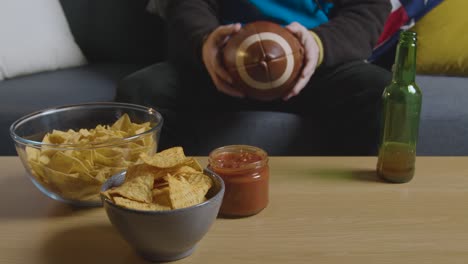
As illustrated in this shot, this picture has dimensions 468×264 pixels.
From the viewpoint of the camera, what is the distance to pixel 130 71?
5.69 feet

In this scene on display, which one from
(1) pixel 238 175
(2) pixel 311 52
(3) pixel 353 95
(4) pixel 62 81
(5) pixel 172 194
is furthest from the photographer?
(4) pixel 62 81

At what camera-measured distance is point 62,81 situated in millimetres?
1621

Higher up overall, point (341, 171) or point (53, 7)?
point (53, 7)

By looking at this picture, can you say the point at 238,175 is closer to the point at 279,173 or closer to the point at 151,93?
the point at 279,173

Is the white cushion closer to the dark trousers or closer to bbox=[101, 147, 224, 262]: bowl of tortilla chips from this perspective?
the dark trousers

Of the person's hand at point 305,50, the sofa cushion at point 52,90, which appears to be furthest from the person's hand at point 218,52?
the sofa cushion at point 52,90

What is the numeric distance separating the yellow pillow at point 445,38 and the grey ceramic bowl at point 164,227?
124cm

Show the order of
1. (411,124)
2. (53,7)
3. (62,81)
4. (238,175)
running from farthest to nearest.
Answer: (53,7)
(62,81)
(411,124)
(238,175)

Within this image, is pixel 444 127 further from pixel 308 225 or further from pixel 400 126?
pixel 308 225

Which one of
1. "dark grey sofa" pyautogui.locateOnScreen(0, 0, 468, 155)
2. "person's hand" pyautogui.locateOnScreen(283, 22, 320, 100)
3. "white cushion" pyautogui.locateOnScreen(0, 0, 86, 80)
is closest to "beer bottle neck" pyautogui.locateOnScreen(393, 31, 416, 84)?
"person's hand" pyautogui.locateOnScreen(283, 22, 320, 100)

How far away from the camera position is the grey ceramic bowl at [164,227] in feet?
1.97

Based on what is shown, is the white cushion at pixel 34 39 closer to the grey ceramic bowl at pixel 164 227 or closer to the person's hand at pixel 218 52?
the person's hand at pixel 218 52

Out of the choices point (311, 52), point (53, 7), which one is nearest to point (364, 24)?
point (311, 52)

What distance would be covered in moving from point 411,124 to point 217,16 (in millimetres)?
796
